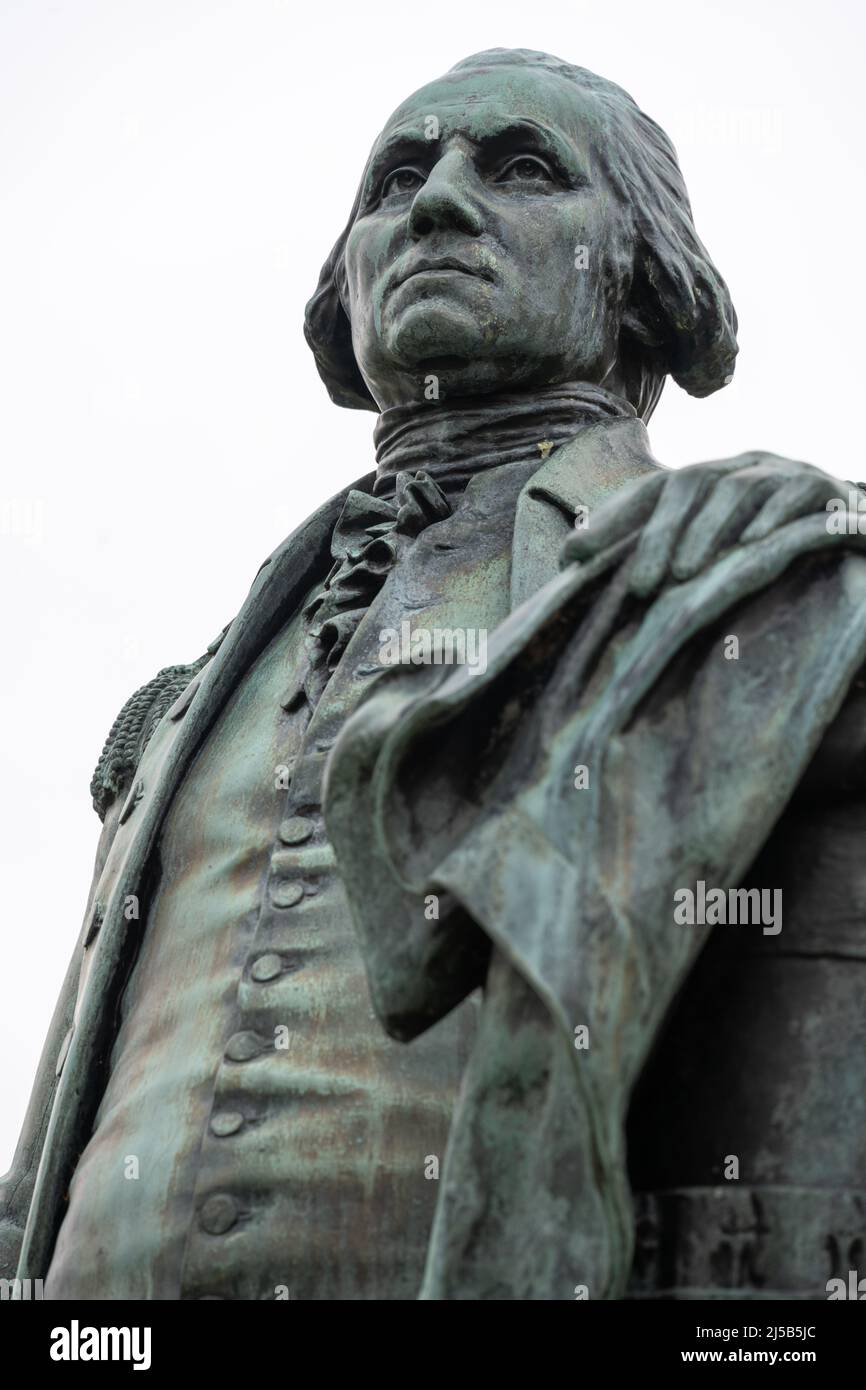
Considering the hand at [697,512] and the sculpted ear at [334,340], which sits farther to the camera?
the sculpted ear at [334,340]

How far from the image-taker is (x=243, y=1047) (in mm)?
7082

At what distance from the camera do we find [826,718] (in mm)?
6004

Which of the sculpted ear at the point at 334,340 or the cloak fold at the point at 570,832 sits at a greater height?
the sculpted ear at the point at 334,340

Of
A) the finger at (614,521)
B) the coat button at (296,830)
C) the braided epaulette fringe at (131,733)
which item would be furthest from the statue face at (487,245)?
the finger at (614,521)

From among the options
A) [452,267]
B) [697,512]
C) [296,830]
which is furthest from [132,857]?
[697,512]

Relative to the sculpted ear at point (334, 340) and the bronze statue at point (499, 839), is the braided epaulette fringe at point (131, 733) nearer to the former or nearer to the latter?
the bronze statue at point (499, 839)

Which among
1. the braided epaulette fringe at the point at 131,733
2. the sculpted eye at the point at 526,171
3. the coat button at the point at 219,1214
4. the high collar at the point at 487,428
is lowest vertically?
the coat button at the point at 219,1214

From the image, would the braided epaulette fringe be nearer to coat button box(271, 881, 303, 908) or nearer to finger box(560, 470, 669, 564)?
coat button box(271, 881, 303, 908)

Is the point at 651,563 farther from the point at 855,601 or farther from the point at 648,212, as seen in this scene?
the point at 648,212

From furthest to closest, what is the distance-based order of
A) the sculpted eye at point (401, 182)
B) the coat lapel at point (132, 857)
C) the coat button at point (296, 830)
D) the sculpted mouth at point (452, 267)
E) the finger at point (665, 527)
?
the sculpted eye at point (401, 182), the sculpted mouth at point (452, 267), the coat lapel at point (132, 857), the coat button at point (296, 830), the finger at point (665, 527)

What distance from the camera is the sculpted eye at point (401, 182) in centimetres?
880

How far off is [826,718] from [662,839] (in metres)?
0.40

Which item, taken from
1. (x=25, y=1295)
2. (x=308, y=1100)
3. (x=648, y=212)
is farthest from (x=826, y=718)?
(x=648, y=212)

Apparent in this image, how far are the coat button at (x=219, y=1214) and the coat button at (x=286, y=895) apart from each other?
0.78 m
